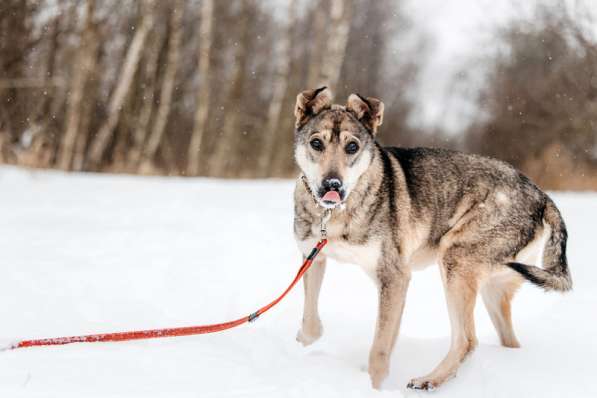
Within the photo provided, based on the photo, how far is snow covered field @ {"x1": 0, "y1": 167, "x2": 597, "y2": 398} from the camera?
3168 millimetres

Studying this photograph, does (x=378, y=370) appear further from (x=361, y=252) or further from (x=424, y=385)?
(x=361, y=252)

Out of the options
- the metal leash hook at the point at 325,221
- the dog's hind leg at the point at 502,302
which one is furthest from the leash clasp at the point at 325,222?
the dog's hind leg at the point at 502,302

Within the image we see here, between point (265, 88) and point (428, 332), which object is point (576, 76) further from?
point (428, 332)

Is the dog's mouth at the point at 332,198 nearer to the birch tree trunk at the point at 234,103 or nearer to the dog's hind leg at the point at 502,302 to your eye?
the dog's hind leg at the point at 502,302

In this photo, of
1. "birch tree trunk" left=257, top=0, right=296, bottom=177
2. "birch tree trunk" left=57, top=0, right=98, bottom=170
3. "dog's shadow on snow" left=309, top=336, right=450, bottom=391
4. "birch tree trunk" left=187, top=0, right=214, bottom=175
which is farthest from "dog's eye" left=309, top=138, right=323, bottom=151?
"birch tree trunk" left=257, top=0, right=296, bottom=177

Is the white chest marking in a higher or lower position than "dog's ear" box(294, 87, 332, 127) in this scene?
lower

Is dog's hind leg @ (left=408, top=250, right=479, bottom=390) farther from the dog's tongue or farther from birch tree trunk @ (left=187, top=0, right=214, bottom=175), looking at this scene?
birch tree trunk @ (left=187, top=0, right=214, bottom=175)

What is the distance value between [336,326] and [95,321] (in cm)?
193

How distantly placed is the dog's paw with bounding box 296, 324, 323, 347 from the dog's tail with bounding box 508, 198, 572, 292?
1.48m

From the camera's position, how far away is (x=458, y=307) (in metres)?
3.71

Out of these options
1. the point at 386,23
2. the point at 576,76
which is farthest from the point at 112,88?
the point at 576,76

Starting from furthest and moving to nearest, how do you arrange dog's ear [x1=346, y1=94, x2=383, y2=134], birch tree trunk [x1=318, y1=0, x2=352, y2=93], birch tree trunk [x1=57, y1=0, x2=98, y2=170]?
birch tree trunk [x1=318, y1=0, x2=352, y2=93] < birch tree trunk [x1=57, y1=0, x2=98, y2=170] < dog's ear [x1=346, y1=94, x2=383, y2=134]

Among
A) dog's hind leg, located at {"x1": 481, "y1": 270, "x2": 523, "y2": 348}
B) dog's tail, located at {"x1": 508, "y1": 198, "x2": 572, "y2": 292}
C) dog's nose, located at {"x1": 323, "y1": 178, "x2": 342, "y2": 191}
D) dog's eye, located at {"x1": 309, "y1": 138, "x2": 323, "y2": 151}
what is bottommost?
dog's hind leg, located at {"x1": 481, "y1": 270, "x2": 523, "y2": 348}

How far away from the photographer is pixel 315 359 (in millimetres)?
3730
